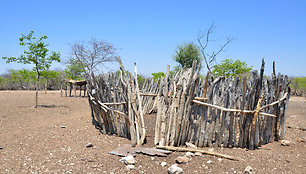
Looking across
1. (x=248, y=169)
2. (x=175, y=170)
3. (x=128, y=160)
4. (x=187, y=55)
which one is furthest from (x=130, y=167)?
(x=187, y=55)

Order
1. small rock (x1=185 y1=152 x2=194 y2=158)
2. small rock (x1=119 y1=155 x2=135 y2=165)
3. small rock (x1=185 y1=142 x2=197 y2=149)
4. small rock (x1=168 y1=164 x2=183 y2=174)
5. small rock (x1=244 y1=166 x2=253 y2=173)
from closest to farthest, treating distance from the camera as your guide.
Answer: small rock (x1=168 y1=164 x2=183 y2=174) < small rock (x1=244 y1=166 x2=253 y2=173) < small rock (x1=119 y1=155 x2=135 y2=165) < small rock (x1=185 y1=152 x2=194 y2=158) < small rock (x1=185 y1=142 x2=197 y2=149)

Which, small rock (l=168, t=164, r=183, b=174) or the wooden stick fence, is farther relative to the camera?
the wooden stick fence

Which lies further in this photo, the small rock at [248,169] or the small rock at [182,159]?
the small rock at [182,159]

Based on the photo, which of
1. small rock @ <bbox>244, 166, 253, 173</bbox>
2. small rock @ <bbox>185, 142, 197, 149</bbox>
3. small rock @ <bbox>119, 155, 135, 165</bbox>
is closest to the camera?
small rock @ <bbox>244, 166, 253, 173</bbox>

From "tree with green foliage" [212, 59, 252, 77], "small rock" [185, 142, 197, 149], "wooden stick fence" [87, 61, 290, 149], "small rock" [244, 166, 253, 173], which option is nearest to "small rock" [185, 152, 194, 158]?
"small rock" [185, 142, 197, 149]

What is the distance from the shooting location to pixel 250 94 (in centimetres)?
443

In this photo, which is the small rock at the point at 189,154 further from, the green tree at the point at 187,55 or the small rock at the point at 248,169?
the green tree at the point at 187,55

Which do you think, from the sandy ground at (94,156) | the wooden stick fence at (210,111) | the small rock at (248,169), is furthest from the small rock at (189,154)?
the small rock at (248,169)

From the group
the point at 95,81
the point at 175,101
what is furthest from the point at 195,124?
the point at 95,81

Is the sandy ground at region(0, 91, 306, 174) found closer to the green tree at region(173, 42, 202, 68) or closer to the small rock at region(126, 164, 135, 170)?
the small rock at region(126, 164, 135, 170)

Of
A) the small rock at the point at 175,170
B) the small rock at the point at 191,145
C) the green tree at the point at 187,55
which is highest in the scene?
the green tree at the point at 187,55

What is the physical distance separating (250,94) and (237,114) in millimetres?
479

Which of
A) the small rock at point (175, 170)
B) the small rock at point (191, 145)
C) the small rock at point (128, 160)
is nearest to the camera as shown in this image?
the small rock at point (175, 170)

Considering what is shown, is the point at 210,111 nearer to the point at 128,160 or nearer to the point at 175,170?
the point at 175,170
